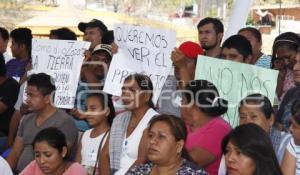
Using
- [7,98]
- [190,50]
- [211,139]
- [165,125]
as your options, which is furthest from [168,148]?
[7,98]

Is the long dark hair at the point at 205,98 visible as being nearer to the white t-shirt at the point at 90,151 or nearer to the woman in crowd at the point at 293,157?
the woman in crowd at the point at 293,157

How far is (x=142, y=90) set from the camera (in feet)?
14.3

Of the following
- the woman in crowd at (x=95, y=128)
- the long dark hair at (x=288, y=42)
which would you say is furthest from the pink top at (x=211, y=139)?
the long dark hair at (x=288, y=42)

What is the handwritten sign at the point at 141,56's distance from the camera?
4859 millimetres

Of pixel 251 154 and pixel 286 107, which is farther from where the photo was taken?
pixel 286 107

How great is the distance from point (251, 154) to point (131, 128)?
4.62 ft

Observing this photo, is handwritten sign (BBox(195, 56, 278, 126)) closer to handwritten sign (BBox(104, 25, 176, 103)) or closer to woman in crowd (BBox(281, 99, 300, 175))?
handwritten sign (BBox(104, 25, 176, 103))

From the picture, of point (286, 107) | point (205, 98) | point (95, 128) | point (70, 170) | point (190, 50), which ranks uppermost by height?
point (190, 50)

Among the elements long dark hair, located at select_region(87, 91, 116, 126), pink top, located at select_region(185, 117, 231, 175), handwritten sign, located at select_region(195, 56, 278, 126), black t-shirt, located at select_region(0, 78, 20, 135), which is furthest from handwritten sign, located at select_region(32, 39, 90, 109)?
pink top, located at select_region(185, 117, 231, 175)

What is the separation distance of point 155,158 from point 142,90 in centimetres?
91

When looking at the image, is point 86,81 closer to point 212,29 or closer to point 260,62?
point 212,29

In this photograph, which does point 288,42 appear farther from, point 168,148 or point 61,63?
point 168,148

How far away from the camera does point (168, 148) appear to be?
3.54 m

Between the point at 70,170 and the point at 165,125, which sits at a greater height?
the point at 165,125
